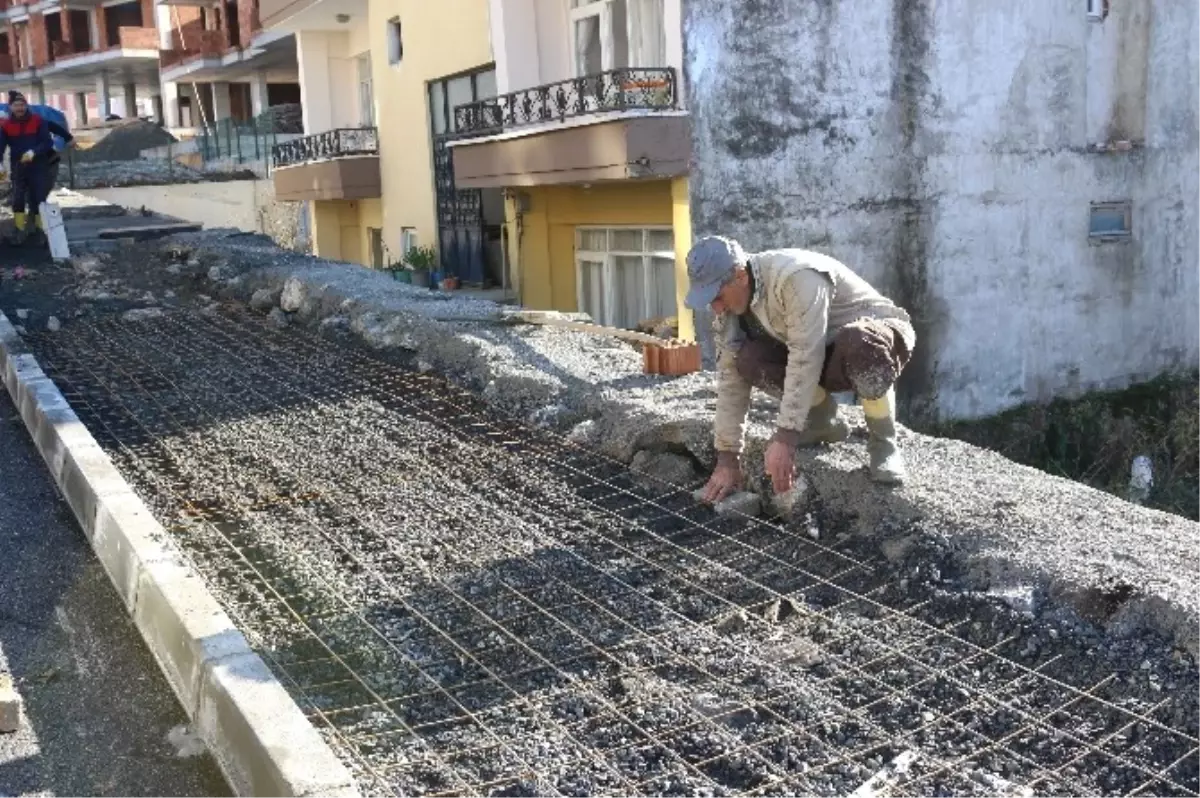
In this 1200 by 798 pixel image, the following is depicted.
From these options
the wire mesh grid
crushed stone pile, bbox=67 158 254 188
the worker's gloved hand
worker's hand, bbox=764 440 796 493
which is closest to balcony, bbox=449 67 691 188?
the wire mesh grid

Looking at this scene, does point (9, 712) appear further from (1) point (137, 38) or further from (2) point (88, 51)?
(2) point (88, 51)

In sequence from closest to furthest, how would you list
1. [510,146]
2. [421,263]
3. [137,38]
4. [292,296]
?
[292,296] → [510,146] → [421,263] → [137,38]

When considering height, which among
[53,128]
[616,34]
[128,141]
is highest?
[128,141]

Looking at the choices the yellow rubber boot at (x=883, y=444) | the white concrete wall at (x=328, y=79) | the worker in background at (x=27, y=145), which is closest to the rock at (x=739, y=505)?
the yellow rubber boot at (x=883, y=444)

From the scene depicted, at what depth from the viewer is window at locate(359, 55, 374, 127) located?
21188 millimetres

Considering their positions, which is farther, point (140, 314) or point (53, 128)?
point (53, 128)

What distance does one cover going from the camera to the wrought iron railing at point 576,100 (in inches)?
419

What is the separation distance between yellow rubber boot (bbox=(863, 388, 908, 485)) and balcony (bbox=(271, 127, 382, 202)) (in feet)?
52.5

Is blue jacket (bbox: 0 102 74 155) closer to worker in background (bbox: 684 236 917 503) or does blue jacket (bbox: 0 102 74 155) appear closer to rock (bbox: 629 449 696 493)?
rock (bbox: 629 449 696 493)

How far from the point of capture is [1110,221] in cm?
1291

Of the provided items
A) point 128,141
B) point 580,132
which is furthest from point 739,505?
point 128,141

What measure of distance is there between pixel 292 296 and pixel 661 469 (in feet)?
17.6

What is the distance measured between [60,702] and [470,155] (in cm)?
1132

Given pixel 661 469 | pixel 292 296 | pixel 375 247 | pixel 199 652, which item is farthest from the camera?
pixel 375 247
